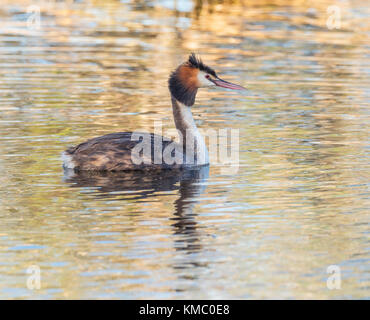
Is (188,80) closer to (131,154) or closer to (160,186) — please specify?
(131,154)

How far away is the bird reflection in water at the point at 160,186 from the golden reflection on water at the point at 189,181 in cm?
3

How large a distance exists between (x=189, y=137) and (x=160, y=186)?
1.51 m

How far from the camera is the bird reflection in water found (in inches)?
375

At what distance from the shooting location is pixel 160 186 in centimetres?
1116

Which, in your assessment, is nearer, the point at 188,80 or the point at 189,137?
the point at 189,137

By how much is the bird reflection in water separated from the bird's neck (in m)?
0.17

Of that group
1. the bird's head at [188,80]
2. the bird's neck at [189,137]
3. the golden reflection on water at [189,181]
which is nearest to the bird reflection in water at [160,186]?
the golden reflection on water at [189,181]

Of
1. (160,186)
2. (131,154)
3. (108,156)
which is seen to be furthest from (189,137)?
(160,186)

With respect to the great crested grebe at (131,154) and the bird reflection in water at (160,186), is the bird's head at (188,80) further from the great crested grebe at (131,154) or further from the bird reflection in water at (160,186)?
the bird reflection in water at (160,186)

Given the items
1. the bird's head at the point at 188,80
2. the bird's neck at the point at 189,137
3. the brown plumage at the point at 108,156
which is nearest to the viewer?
the brown plumage at the point at 108,156

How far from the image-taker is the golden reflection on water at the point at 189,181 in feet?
26.3

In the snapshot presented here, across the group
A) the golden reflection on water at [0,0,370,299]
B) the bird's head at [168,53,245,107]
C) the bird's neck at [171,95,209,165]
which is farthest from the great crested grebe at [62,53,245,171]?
the bird's head at [168,53,245,107]

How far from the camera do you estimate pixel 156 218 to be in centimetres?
965
